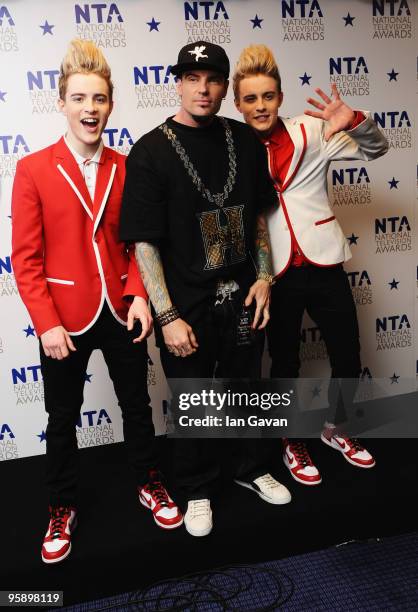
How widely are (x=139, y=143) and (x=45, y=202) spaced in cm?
33

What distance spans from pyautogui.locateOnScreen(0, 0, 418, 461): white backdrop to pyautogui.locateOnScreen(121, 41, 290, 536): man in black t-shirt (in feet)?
2.51

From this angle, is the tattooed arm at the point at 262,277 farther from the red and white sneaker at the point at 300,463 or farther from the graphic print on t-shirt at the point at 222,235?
the red and white sneaker at the point at 300,463

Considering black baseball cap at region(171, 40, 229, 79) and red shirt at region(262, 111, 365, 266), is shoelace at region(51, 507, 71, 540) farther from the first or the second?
black baseball cap at region(171, 40, 229, 79)

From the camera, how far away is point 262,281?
6.15 feet

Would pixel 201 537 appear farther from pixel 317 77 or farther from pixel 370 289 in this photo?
pixel 317 77

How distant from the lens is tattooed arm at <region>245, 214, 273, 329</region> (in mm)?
1847

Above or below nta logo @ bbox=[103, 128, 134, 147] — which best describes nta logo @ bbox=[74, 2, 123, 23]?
above

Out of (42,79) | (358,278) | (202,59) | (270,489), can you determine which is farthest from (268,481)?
(42,79)

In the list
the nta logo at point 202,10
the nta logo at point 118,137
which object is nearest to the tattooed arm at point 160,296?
the nta logo at point 118,137

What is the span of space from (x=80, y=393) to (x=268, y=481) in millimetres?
748

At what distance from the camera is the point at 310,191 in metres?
1.98

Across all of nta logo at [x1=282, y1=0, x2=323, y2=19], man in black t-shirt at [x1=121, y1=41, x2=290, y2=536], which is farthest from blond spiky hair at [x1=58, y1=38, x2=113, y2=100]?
nta logo at [x1=282, y1=0, x2=323, y2=19]

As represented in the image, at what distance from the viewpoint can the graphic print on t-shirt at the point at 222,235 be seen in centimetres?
172

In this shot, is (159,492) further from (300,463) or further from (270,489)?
(300,463)
